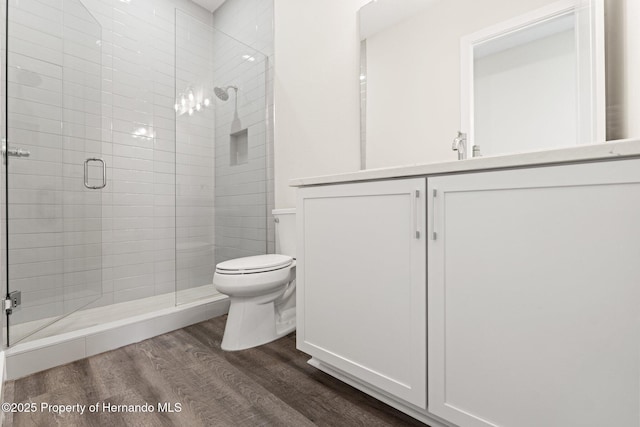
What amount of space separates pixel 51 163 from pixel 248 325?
1425 millimetres

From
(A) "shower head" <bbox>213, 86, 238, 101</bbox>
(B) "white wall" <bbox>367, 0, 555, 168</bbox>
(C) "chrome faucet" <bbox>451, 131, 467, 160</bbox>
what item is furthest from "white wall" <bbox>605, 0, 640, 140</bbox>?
(A) "shower head" <bbox>213, 86, 238, 101</bbox>

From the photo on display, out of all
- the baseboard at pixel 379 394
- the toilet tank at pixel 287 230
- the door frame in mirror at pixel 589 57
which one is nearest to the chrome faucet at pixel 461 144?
the door frame in mirror at pixel 589 57

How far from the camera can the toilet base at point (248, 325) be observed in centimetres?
159

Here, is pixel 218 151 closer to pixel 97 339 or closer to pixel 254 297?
pixel 254 297

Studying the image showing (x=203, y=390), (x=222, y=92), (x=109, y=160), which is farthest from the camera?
(x=222, y=92)

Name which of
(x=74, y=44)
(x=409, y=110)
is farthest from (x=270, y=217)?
(x=74, y=44)

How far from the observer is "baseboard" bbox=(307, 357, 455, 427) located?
3.27 ft

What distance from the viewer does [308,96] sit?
229 cm

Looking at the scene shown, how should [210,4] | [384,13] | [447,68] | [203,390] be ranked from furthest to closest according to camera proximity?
[210,4] → [384,13] → [447,68] → [203,390]

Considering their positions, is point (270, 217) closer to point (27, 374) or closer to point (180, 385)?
point (180, 385)

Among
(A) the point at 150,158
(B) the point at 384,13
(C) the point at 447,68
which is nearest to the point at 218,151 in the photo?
(A) the point at 150,158

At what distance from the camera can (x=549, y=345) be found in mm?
722

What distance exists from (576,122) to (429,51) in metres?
0.82

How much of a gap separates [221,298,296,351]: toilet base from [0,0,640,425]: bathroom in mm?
151
